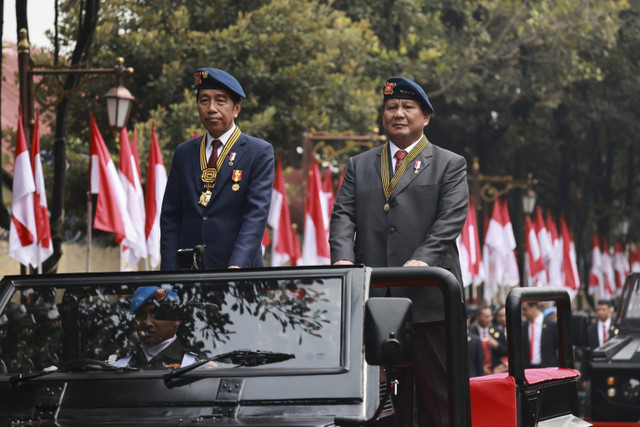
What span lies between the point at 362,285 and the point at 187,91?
15672 millimetres

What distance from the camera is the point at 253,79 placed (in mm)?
20922

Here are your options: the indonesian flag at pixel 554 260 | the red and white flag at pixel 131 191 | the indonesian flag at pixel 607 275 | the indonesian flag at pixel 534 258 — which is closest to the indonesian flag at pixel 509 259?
the indonesian flag at pixel 534 258

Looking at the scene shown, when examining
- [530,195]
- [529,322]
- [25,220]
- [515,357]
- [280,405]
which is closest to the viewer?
[280,405]

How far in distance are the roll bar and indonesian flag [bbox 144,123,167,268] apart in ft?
38.1

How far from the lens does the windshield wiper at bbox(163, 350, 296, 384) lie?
12.8 feet

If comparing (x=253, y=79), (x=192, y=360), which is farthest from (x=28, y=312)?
(x=253, y=79)

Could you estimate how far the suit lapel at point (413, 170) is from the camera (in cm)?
551

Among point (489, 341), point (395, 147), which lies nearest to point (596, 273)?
point (489, 341)

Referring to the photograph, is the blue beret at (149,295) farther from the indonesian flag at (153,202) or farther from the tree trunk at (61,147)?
the indonesian flag at (153,202)

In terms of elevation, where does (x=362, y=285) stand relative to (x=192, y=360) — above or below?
above

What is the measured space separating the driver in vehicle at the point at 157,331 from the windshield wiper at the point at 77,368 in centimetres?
7

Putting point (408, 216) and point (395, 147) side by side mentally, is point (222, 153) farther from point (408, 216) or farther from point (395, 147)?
point (408, 216)

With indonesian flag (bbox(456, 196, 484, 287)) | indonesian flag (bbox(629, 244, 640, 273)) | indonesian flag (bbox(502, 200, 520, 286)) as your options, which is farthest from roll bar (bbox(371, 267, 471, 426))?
indonesian flag (bbox(629, 244, 640, 273))

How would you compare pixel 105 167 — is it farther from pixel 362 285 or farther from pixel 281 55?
pixel 362 285
